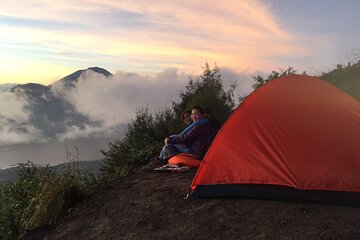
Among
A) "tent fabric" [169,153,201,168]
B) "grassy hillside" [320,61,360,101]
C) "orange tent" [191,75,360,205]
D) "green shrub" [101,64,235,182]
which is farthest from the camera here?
"grassy hillside" [320,61,360,101]

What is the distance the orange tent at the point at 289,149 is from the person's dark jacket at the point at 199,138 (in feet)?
6.94

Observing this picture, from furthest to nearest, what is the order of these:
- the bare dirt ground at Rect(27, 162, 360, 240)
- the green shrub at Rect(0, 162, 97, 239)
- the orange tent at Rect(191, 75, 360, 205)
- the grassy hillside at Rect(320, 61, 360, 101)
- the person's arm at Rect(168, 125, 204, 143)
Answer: the grassy hillside at Rect(320, 61, 360, 101) < the person's arm at Rect(168, 125, 204, 143) < the green shrub at Rect(0, 162, 97, 239) < the orange tent at Rect(191, 75, 360, 205) < the bare dirt ground at Rect(27, 162, 360, 240)

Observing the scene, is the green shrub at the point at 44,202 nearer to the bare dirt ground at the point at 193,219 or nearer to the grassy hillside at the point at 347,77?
the bare dirt ground at the point at 193,219

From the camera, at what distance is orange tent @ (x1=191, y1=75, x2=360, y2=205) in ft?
23.5

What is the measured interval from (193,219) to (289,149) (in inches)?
79.0

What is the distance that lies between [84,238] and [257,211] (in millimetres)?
2710

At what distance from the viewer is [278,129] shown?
7.76 meters

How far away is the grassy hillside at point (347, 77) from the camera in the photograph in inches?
807

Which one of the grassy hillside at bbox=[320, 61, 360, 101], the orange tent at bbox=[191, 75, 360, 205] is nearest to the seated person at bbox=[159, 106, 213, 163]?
the orange tent at bbox=[191, 75, 360, 205]

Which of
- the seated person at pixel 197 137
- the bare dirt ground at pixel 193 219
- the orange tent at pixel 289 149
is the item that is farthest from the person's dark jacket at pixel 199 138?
the orange tent at pixel 289 149

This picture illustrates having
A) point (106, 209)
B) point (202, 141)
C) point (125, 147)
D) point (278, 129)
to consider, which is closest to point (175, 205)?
point (106, 209)

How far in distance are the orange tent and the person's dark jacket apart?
6.94 feet

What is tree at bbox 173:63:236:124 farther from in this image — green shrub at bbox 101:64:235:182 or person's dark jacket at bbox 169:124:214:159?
person's dark jacket at bbox 169:124:214:159

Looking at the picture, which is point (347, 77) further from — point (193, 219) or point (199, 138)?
point (193, 219)
